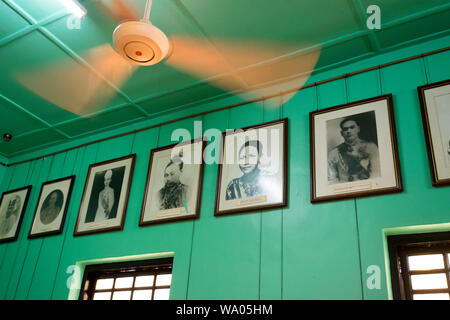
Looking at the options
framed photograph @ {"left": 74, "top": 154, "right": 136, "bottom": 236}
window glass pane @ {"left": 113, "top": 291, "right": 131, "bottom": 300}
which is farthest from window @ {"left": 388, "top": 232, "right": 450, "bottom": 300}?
framed photograph @ {"left": 74, "top": 154, "right": 136, "bottom": 236}

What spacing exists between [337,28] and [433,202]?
160cm

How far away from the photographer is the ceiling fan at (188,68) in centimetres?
367

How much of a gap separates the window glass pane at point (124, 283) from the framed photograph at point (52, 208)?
992 millimetres

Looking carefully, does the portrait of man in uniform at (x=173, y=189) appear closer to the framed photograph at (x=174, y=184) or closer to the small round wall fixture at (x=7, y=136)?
the framed photograph at (x=174, y=184)

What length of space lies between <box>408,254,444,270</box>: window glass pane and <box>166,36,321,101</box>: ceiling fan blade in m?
1.83

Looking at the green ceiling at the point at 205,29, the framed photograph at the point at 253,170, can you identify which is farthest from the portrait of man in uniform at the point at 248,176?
the green ceiling at the point at 205,29

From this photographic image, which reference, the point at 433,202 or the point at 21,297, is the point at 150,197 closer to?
the point at 21,297

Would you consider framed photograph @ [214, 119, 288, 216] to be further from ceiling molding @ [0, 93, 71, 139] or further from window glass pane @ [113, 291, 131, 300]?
ceiling molding @ [0, 93, 71, 139]

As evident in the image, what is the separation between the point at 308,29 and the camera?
11.4 ft

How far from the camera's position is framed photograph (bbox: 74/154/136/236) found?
14.4ft

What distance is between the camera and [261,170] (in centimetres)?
372

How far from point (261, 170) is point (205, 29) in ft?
4.36
